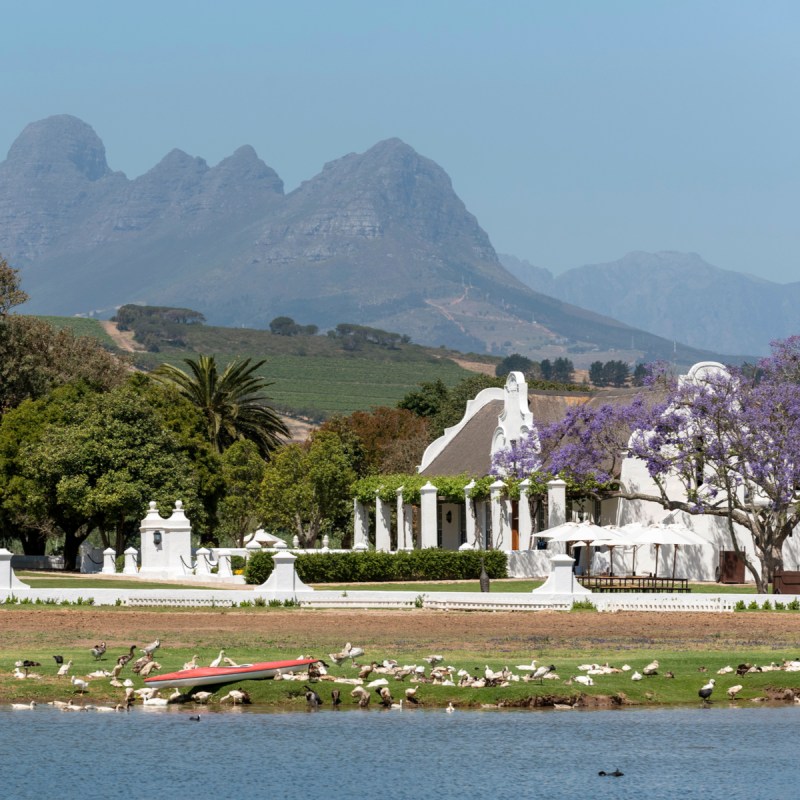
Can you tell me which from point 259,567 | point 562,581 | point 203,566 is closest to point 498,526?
point 203,566

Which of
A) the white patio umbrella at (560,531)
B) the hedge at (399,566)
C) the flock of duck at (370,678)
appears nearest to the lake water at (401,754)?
the flock of duck at (370,678)

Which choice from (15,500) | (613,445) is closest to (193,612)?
(613,445)

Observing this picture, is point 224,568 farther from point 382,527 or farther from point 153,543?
point 382,527

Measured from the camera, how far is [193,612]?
153 feet

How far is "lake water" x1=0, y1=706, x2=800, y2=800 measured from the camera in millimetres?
23078

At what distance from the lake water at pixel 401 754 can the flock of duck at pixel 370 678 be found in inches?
20.0

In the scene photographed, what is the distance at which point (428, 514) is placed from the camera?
71.3 meters

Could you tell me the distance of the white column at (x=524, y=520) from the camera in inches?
2633

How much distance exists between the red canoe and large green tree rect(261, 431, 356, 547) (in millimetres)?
50135

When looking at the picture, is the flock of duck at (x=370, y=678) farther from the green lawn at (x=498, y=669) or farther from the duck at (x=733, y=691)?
the green lawn at (x=498, y=669)

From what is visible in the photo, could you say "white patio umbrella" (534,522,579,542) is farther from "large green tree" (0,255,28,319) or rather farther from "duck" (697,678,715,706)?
"large green tree" (0,255,28,319)

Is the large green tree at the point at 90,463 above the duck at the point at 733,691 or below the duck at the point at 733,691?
above

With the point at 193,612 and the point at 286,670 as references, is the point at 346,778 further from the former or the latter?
the point at 193,612

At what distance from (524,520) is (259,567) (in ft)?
46.9
